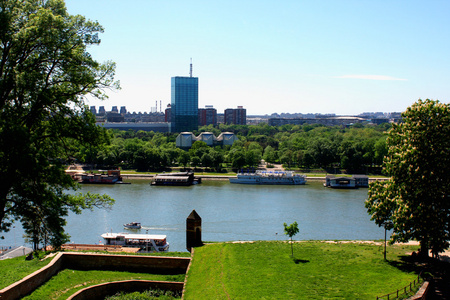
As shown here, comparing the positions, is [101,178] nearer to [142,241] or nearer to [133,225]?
[133,225]

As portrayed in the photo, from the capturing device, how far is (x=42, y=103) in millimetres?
10289

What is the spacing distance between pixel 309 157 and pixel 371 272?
201 ft

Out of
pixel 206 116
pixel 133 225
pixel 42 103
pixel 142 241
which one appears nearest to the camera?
pixel 42 103

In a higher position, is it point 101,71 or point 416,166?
point 101,71

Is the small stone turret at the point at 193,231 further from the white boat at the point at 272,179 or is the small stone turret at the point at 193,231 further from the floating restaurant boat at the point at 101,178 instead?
the white boat at the point at 272,179

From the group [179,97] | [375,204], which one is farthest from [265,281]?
[179,97]

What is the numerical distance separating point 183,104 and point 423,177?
128 m

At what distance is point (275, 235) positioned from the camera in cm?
3075

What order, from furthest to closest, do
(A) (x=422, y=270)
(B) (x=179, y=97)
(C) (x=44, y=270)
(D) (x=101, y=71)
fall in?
(B) (x=179, y=97), (A) (x=422, y=270), (C) (x=44, y=270), (D) (x=101, y=71)

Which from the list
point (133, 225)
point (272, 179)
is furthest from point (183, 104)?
point (133, 225)

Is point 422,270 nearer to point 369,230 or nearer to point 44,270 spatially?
point 44,270

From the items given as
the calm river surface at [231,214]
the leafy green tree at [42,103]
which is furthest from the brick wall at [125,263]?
the calm river surface at [231,214]

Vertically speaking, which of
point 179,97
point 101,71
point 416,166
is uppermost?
point 179,97

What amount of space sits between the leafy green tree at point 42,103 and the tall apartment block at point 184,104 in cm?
13072
